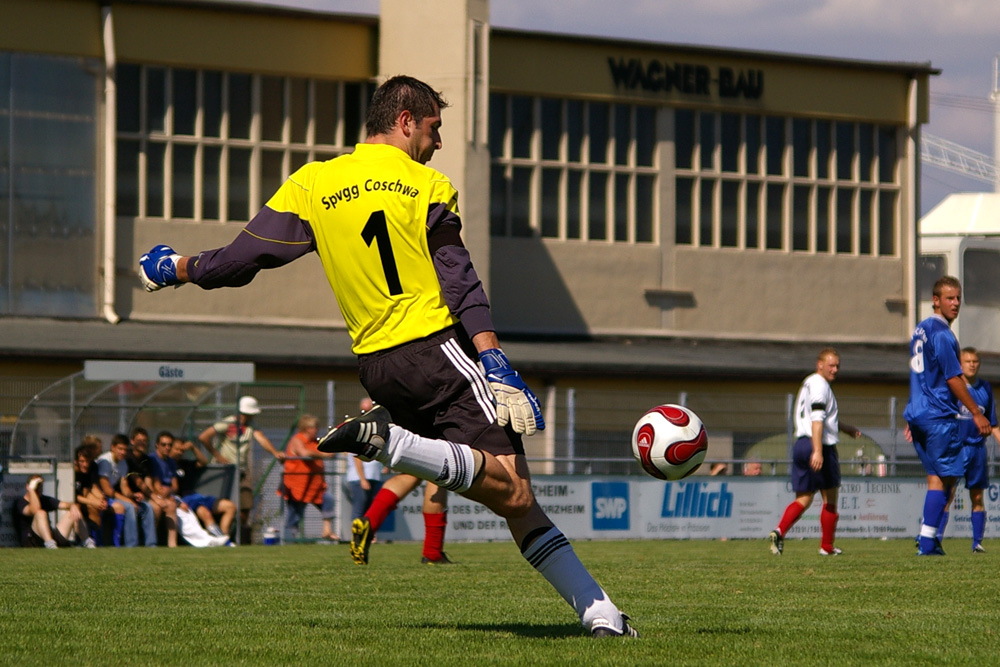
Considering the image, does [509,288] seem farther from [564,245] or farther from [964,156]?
[964,156]

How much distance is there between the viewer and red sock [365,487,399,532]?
11.2 m

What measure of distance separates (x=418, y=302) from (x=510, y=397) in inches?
23.5

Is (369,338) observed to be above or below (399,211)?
below

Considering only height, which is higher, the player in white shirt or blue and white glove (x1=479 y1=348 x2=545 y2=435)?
blue and white glove (x1=479 y1=348 x2=545 y2=435)

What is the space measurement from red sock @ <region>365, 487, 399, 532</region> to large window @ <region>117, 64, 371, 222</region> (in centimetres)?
2447

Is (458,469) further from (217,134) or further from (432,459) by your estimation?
(217,134)

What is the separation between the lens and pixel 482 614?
7.37m

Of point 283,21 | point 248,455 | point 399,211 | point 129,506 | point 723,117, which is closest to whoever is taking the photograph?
point 399,211

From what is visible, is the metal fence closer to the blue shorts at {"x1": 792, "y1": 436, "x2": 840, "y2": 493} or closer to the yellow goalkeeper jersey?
the blue shorts at {"x1": 792, "y1": 436, "x2": 840, "y2": 493}

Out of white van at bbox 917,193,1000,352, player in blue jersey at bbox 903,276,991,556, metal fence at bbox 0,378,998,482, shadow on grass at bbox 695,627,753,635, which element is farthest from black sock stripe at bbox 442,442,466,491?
white van at bbox 917,193,1000,352

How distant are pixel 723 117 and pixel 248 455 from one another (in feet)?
76.9

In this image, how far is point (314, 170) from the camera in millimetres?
6309

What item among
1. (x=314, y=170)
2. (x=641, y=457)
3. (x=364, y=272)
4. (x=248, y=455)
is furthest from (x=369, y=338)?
(x=248, y=455)

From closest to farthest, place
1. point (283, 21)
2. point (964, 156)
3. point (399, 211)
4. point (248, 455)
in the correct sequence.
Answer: point (399, 211), point (248, 455), point (283, 21), point (964, 156)
